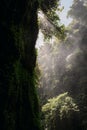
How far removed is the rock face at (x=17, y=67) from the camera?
949 centimetres

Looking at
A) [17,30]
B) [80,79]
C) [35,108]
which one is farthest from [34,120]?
[80,79]

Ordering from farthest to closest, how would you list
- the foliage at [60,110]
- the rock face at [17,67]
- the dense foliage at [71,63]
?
1. the dense foliage at [71,63]
2. the foliage at [60,110]
3. the rock face at [17,67]

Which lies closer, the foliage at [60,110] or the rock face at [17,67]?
the rock face at [17,67]

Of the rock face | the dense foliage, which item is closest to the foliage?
the dense foliage

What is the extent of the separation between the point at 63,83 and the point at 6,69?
19442 millimetres

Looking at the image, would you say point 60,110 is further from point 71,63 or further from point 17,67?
point 17,67

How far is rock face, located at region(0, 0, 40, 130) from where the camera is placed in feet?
31.1

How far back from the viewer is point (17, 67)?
1042 centimetres

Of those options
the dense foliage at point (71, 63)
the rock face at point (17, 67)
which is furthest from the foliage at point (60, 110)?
the rock face at point (17, 67)

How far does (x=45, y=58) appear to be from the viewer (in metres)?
35.2

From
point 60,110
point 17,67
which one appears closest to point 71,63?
point 60,110

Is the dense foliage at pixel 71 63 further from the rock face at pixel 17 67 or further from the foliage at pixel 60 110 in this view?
the rock face at pixel 17 67

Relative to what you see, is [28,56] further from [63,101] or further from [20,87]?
[63,101]

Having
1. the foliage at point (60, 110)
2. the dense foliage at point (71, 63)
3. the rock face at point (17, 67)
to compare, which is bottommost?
the rock face at point (17, 67)
